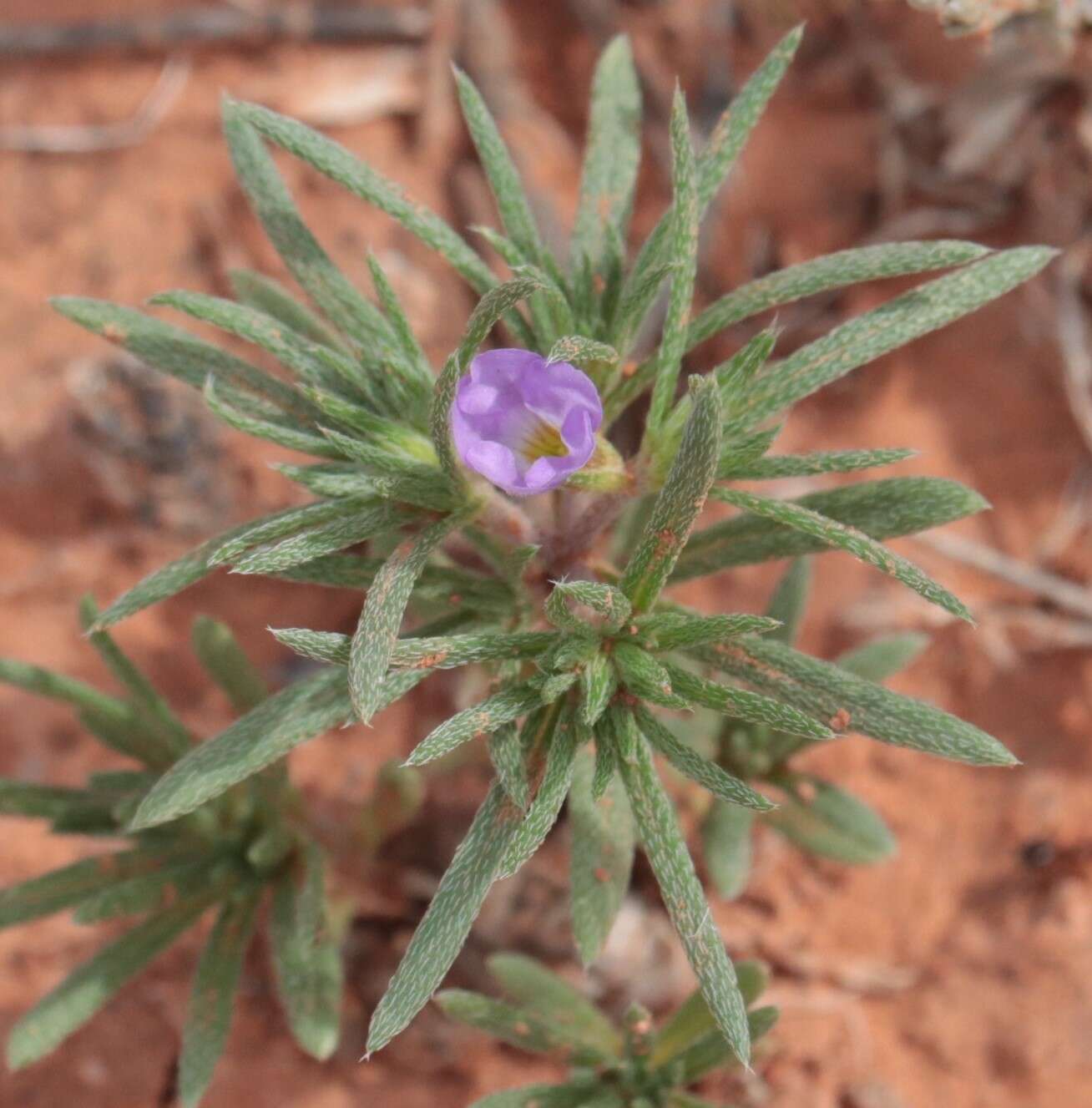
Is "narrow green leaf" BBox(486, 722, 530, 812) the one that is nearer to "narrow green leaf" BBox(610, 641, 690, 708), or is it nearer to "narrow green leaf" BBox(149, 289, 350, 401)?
"narrow green leaf" BBox(610, 641, 690, 708)

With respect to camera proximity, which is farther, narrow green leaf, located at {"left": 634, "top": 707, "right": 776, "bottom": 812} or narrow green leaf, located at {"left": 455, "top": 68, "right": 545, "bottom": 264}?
narrow green leaf, located at {"left": 455, "top": 68, "right": 545, "bottom": 264}

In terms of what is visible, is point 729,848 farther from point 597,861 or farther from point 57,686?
point 57,686

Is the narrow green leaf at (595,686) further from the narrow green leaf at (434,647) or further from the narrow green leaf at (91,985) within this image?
the narrow green leaf at (91,985)

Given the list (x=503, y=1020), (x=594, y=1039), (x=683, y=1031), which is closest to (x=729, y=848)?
(x=683, y=1031)

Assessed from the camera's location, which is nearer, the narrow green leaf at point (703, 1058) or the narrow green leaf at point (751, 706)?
the narrow green leaf at point (751, 706)

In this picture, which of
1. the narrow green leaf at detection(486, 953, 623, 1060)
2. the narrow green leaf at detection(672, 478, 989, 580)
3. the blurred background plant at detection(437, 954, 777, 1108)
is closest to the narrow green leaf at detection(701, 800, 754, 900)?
the blurred background plant at detection(437, 954, 777, 1108)

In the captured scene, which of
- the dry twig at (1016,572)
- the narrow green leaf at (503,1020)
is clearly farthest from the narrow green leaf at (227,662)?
the dry twig at (1016,572)

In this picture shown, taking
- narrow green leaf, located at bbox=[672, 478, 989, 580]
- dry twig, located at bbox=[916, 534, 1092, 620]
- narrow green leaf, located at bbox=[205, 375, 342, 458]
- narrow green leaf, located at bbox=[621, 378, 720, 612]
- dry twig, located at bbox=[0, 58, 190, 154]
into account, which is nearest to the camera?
narrow green leaf, located at bbox=[621, 378, 720, 612]

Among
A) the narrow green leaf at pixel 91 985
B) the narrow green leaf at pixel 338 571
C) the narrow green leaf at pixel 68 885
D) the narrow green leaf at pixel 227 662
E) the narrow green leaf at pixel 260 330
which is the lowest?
the narrow green leaf at pixel 91 985
